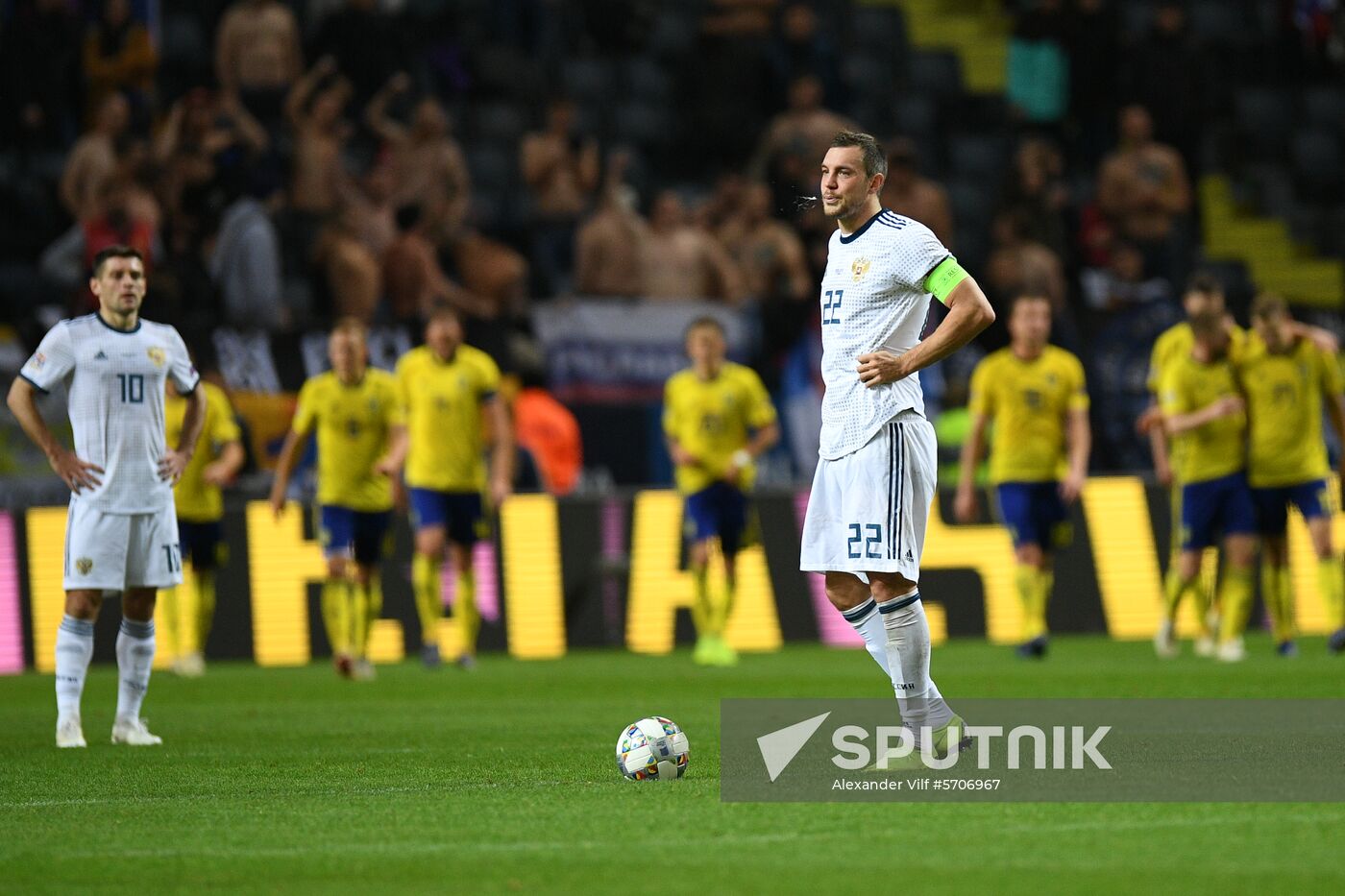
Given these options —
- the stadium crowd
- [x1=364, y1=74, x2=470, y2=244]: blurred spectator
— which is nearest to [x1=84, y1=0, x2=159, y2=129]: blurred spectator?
the stadium crowd

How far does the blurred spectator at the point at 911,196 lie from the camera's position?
71.4 feet

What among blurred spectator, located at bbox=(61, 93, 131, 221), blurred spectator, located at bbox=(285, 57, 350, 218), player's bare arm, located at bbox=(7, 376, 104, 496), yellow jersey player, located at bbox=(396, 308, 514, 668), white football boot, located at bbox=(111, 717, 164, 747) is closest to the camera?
player's bare arm, located at bbox=(7, 376, 104, 496)

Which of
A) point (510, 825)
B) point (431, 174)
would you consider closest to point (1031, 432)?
point (431, 174)

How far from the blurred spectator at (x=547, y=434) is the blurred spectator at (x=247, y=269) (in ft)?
6.89

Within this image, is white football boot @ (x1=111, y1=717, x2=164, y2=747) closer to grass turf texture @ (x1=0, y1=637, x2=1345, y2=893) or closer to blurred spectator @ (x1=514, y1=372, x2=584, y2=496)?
grass turf texture @ (x1=0, y1=637, x2=1345, y2=893)

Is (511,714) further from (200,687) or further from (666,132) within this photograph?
(666,132)

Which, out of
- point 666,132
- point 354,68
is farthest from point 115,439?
point 666,132

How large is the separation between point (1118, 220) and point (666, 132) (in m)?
4.96

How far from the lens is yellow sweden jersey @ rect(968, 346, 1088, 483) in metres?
15.7

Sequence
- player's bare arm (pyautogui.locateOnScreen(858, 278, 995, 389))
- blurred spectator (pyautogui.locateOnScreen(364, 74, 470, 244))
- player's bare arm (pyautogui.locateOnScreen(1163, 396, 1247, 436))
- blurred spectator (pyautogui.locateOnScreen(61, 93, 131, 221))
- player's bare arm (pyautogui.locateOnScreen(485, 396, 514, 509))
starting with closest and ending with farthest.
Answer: player's bare arm (pyautogui.locateOnScreen(858, 278, 995, 389)) < player's bare arm (pyautogui.locateOnScreen(1163, 396, 1247, 436)) < player's bare arm (pyautogui.locateOnScreen(485, 396, 514, 509)) < blurred spectator (pyautogui.locateOnScreen(61, 93, 131, 221)) < blurred spectator (pyautogui.locateOnScreen(364, 74, 470, 244))

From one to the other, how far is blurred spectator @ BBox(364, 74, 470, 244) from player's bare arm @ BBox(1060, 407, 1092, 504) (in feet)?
22.8

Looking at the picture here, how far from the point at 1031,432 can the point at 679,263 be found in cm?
587

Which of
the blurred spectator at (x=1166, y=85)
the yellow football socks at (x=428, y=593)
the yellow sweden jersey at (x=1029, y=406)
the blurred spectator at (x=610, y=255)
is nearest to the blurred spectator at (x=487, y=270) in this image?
the blurred spectator at (x=610, y=255)

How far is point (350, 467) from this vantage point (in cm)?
1506
